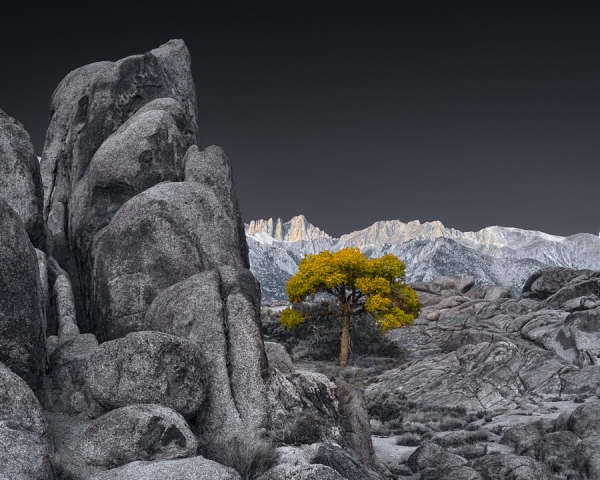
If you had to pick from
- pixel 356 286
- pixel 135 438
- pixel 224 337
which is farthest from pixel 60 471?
pixel 356 286

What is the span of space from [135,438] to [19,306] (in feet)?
15.2

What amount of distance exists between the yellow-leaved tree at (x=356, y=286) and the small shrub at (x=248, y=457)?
98.8 ft

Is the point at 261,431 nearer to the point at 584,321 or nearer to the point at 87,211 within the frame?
the point at 87,211

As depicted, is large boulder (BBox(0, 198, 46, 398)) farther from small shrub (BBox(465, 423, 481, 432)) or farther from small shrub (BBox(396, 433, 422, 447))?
small shrub (BBox(465, 423, 481, 432))

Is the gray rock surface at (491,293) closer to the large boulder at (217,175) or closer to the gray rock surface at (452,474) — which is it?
the large boulder at (217,175)

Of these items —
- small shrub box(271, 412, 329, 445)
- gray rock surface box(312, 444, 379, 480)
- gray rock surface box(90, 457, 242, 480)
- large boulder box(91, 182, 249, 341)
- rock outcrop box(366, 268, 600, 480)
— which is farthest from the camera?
large boulder box(91, 182, 249, 341)

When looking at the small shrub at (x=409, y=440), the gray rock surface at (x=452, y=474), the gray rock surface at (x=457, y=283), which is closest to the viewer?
the gray rock surface at (x=452, y=474)

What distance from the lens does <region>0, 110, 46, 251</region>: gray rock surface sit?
19688 mm

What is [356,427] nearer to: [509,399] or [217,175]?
[217,175]

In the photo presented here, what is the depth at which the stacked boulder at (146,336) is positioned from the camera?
37.7ft

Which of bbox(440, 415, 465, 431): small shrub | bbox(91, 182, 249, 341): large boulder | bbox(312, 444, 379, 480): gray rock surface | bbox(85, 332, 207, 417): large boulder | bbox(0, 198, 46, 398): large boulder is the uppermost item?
bbox(91, 182, 249, 341): large boulder

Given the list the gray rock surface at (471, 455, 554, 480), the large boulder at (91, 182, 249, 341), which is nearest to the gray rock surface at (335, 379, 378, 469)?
the gray rock surface at (471, 455, 554, 480)

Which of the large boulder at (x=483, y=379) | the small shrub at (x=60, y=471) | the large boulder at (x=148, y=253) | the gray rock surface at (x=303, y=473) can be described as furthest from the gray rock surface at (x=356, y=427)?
the large boulder at (x=483, y=379)

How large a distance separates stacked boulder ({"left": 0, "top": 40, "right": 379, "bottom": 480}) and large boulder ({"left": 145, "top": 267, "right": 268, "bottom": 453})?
35mm
